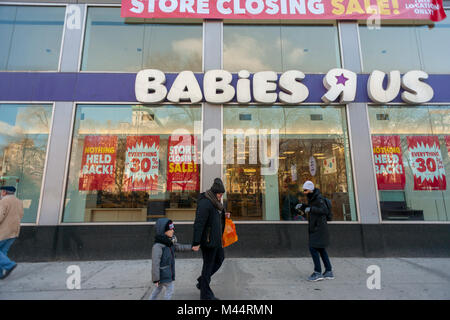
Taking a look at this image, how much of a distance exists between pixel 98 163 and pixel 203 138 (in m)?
3.13

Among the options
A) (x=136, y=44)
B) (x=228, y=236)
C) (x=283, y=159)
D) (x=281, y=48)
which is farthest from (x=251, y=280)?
(x=136, y=44)

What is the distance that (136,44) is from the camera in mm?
7715

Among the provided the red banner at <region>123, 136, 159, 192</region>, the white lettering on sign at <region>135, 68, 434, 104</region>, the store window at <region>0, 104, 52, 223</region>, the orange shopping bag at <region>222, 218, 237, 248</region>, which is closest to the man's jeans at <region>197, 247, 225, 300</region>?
the orange shopping bag at <region>222, 218, 237, 248</region>

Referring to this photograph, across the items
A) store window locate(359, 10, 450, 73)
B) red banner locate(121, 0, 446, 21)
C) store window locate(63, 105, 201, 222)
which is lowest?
store window locate(63, 105, 201, 222)

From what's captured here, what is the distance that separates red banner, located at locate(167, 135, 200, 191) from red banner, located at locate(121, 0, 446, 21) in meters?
4.18

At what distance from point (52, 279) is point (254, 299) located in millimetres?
4223

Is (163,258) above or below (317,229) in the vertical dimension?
below

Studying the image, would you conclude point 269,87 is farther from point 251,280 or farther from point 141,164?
point 251,280

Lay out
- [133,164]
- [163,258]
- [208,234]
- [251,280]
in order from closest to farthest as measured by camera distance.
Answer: [163,258] → [208,234] → [251,280] → [133,164]

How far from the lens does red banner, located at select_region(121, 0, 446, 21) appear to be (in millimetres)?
7684

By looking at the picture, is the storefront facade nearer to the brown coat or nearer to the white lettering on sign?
the white lettering on sign

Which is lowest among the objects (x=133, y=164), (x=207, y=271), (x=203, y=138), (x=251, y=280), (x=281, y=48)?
(x=251, y=280)

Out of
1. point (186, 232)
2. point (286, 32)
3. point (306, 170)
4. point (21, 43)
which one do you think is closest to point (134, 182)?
point (186, 232)
